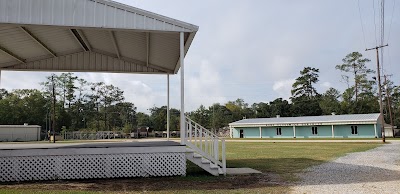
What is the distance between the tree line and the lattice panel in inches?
1653

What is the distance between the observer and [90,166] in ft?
29.0

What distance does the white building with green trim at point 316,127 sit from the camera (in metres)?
40.6

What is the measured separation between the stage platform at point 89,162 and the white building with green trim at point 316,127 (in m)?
37.5

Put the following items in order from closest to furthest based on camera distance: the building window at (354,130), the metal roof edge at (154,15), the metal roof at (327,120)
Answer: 1. the metal roof edge at (154,15)
2. the metal roof at (327,120)
3. the building window at (354,130)

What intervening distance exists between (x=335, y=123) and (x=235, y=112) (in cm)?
3429

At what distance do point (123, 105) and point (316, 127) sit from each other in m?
37.8

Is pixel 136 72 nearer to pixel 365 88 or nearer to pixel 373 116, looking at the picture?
pixel 373 116

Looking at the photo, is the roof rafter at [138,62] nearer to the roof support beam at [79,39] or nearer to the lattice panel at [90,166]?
the roof support beam at [79,39]

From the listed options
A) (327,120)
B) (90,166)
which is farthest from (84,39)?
(327,120)

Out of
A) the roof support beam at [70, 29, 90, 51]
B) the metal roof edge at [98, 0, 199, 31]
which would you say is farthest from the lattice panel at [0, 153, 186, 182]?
the roof support beam at [70, 29, 90, 51]

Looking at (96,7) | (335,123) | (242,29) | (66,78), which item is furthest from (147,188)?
(66,78)

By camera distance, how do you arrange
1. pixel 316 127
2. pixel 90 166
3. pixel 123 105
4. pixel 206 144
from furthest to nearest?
1. pixel 123 105
2. pixel 316 127
3. pixel 206 144
4. pixel 90 166

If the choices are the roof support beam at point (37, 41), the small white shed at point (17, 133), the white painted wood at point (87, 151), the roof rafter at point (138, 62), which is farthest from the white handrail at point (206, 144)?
the small white shed at point (17, 133)

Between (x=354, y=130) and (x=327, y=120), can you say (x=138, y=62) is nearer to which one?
(x=327, y=120)
